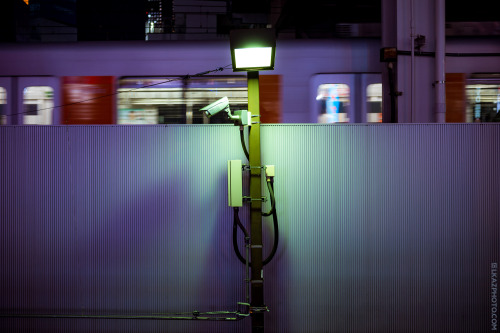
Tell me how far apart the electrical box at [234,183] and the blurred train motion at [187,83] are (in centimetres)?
338

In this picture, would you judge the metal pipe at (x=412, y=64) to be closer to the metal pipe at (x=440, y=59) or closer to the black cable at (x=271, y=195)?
the metal pipe at (x=440, y=59)

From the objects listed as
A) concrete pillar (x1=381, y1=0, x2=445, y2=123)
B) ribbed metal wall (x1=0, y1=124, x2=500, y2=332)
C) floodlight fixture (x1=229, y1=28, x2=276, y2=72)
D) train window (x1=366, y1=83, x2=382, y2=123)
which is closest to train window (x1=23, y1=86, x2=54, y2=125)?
ribbed metal wall (x1=0, y1=124, x2=500, y2=332)

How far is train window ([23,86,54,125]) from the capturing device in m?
7.78

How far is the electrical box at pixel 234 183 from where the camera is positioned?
14.2ft

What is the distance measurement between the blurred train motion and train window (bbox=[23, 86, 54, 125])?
0.02 meters

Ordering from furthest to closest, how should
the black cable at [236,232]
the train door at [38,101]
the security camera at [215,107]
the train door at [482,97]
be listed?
the train door at [38,101] → the train door at [482,97] → the black cable at [236,232] → the security camera at [215,107]

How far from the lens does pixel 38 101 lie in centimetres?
780

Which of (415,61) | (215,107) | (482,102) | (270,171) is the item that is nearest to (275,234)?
(270,171)

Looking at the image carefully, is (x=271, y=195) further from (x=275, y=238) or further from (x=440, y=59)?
(x=440, y=59)

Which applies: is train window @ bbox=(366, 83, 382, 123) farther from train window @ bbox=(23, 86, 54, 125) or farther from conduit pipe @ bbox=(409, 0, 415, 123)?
train window @ bbox=(23, 86, 54, 125)

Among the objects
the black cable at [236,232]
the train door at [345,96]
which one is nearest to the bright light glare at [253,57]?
the black cable at [236,232]

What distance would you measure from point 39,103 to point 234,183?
19.0ft

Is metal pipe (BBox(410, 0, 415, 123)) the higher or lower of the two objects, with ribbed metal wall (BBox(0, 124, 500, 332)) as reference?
higher

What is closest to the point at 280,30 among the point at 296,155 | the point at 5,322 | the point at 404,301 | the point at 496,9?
the point at 496,9
